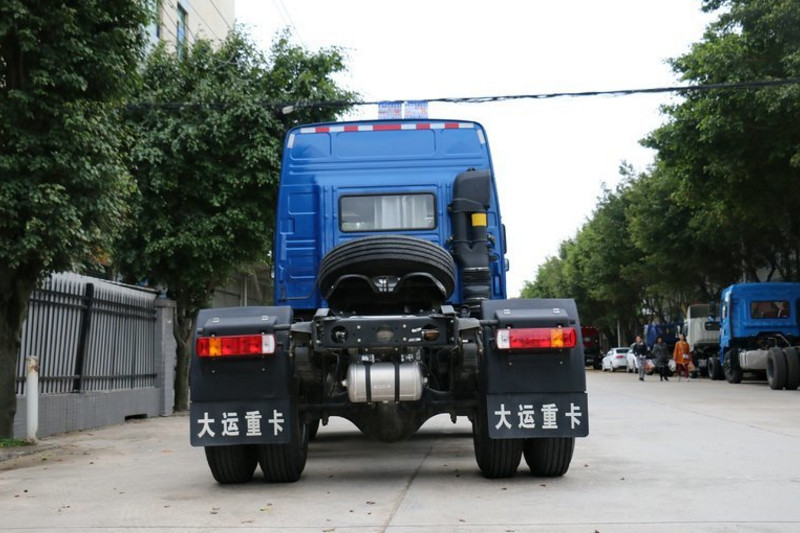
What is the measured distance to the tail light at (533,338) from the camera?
307 inches

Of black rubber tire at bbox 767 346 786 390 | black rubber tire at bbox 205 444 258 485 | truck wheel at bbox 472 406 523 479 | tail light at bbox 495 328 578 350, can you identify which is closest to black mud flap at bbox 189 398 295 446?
black rubber tire at bbox 205 444 258 485

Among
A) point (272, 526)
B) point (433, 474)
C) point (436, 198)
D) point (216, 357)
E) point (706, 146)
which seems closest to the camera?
point (272, 526)

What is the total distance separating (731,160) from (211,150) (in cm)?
1381

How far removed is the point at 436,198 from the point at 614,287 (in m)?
46.3

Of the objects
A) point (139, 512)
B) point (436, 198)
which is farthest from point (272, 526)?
point (436, 198)

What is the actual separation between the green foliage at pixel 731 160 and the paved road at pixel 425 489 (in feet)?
43.1

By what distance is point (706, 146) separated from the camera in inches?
1043

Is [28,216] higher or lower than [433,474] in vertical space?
Answer: higher

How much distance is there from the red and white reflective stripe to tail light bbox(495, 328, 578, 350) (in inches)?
127

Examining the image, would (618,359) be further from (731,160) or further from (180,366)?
(180,366)

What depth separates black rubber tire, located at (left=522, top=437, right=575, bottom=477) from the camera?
329 inches

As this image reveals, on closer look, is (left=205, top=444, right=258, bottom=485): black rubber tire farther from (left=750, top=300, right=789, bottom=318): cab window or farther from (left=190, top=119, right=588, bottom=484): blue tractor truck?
(left=750, top=300, right=789, bottom=318): cab window

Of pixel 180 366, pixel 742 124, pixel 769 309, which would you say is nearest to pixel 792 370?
pixel 769 309

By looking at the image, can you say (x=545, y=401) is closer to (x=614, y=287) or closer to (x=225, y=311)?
(x=225, y=311)
